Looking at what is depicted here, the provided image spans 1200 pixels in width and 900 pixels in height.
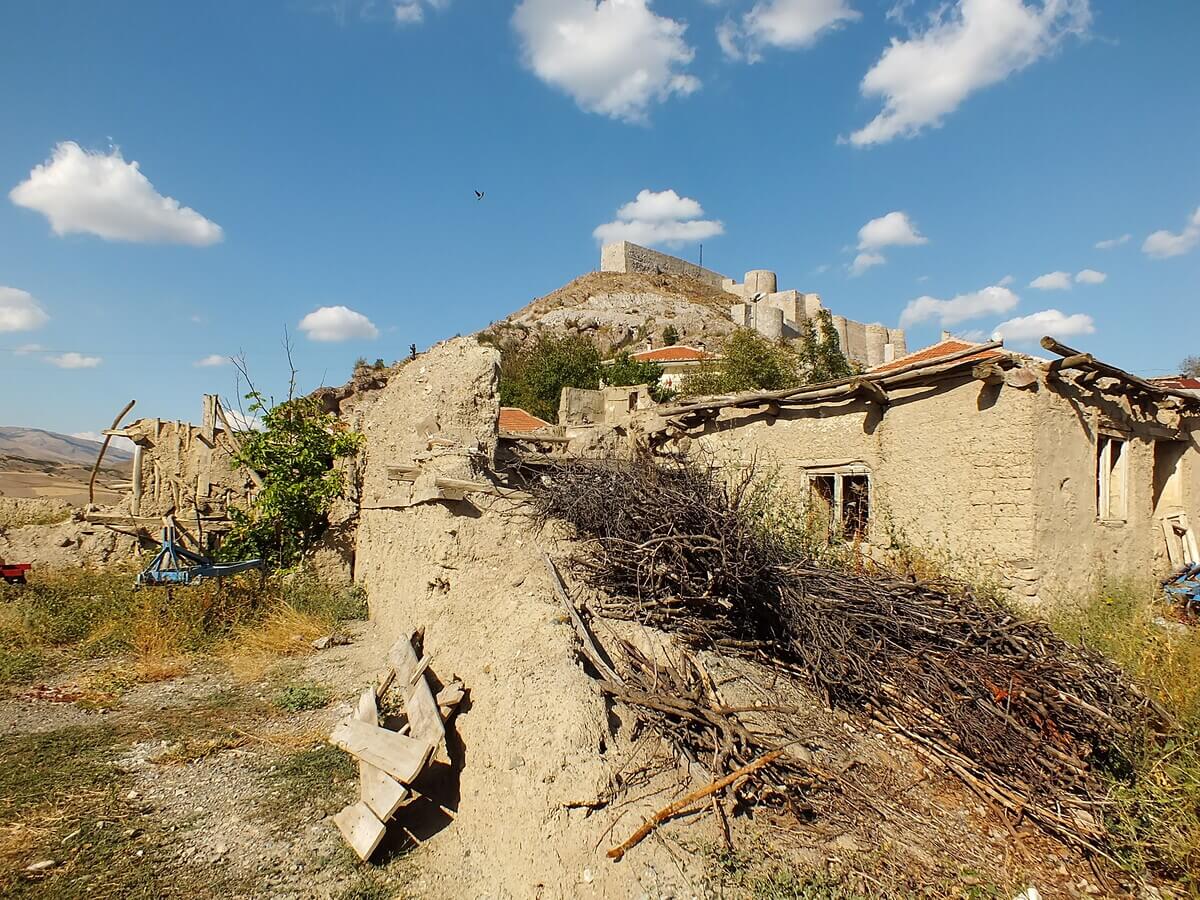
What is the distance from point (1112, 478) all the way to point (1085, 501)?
1353 mm

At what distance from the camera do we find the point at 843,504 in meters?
8.22

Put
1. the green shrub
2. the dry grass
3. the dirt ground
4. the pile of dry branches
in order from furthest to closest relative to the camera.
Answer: the dry grass → the green shrub → the pile of dry branches → the dirt ground

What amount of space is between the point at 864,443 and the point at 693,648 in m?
4.27

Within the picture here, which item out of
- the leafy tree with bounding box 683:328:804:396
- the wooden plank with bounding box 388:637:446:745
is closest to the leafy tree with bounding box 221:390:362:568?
the wooden plank with bounding box 388:637:446:745

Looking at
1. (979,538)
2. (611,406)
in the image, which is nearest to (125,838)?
(979,538)

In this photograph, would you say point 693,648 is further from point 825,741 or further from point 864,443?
point 864,443

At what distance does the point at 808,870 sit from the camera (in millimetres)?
3277

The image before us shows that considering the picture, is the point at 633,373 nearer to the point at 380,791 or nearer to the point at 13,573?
the point at 13,573

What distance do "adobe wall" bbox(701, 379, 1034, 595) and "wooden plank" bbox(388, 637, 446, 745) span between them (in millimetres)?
5427

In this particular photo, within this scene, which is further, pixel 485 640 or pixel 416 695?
pixel 485 640

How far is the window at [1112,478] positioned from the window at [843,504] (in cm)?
258

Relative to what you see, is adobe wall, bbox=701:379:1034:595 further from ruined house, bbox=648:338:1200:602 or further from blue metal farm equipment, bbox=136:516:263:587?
blue metal farm equipment, bbox=136:516:263:587

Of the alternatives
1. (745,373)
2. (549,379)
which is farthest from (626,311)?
(745,373)

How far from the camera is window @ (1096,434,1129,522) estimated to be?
25.8ft
